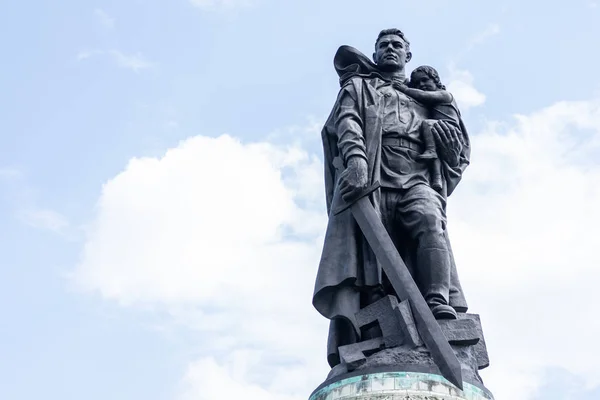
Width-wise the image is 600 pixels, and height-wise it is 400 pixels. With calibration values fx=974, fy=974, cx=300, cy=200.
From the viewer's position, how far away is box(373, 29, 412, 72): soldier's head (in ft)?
42.0

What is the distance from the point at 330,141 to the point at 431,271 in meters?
2.50

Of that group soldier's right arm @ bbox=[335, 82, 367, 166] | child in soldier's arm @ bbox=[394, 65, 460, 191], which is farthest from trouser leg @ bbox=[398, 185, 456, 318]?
soldier's right arm @ bbox=[335, 82, 367, 166]

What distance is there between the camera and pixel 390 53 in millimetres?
12789

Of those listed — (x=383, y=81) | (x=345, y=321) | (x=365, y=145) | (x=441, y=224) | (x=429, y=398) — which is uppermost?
(x=383, y=81)

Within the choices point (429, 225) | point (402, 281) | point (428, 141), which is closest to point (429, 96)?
point (428, 141)

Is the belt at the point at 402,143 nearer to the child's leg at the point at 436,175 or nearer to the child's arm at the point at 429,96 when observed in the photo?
the child's leg at the point at 436,175

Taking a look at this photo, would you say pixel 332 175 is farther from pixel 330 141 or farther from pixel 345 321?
pixel 345 321

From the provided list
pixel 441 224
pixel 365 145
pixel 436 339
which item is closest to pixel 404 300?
pixel 436 339

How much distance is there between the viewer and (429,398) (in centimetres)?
953

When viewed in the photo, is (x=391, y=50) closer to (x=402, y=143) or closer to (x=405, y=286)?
(x=402, y=143)

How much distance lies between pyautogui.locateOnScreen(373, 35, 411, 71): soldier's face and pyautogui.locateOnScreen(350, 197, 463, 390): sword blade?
2.46 meters

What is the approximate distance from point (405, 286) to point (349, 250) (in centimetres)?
107

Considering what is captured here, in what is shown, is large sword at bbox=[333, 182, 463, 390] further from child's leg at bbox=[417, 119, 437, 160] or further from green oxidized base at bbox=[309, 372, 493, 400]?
child's leg at bbox=[417, 119, 437, 160]

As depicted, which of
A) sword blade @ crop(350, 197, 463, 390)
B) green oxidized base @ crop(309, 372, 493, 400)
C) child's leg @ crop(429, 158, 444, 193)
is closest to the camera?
green oxidized base @ crop(309, 372, 493, 400)
